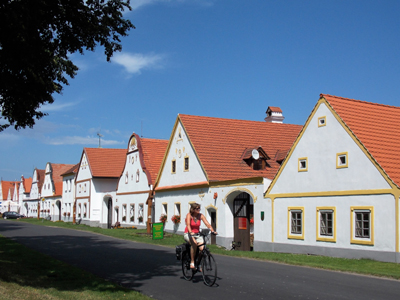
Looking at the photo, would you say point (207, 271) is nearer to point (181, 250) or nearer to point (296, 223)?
point (181, 250)

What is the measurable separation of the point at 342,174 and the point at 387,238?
10.3 feet

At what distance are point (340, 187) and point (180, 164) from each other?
1545cm

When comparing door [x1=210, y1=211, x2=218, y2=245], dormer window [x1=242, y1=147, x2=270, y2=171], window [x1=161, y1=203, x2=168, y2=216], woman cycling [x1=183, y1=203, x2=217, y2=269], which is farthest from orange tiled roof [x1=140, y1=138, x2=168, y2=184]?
woman cycling [x1=183, y1=203, x2=217, y2=269]

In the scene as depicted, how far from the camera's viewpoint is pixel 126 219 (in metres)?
41.3

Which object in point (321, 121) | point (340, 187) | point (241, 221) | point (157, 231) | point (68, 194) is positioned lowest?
point (157, 231)

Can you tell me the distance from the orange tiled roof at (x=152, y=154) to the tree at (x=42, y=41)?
24.7 metres

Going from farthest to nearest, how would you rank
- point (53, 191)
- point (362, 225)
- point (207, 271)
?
1. point (53, 191)
2. point (362, 225)
3. point (207, 271)

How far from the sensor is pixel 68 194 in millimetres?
60750

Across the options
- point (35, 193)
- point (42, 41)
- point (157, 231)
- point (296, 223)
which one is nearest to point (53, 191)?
point (35, 193)

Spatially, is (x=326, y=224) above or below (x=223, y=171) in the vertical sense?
below

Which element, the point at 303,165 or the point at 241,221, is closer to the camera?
the point at 303,165

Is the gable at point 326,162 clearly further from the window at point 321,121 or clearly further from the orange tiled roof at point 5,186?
the orange tiled roof at point 5,186

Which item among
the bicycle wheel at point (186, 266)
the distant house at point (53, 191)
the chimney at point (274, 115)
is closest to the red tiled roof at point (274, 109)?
the chimney at point (274, 115)

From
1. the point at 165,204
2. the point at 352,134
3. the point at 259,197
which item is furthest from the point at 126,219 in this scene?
the point at 352,134
